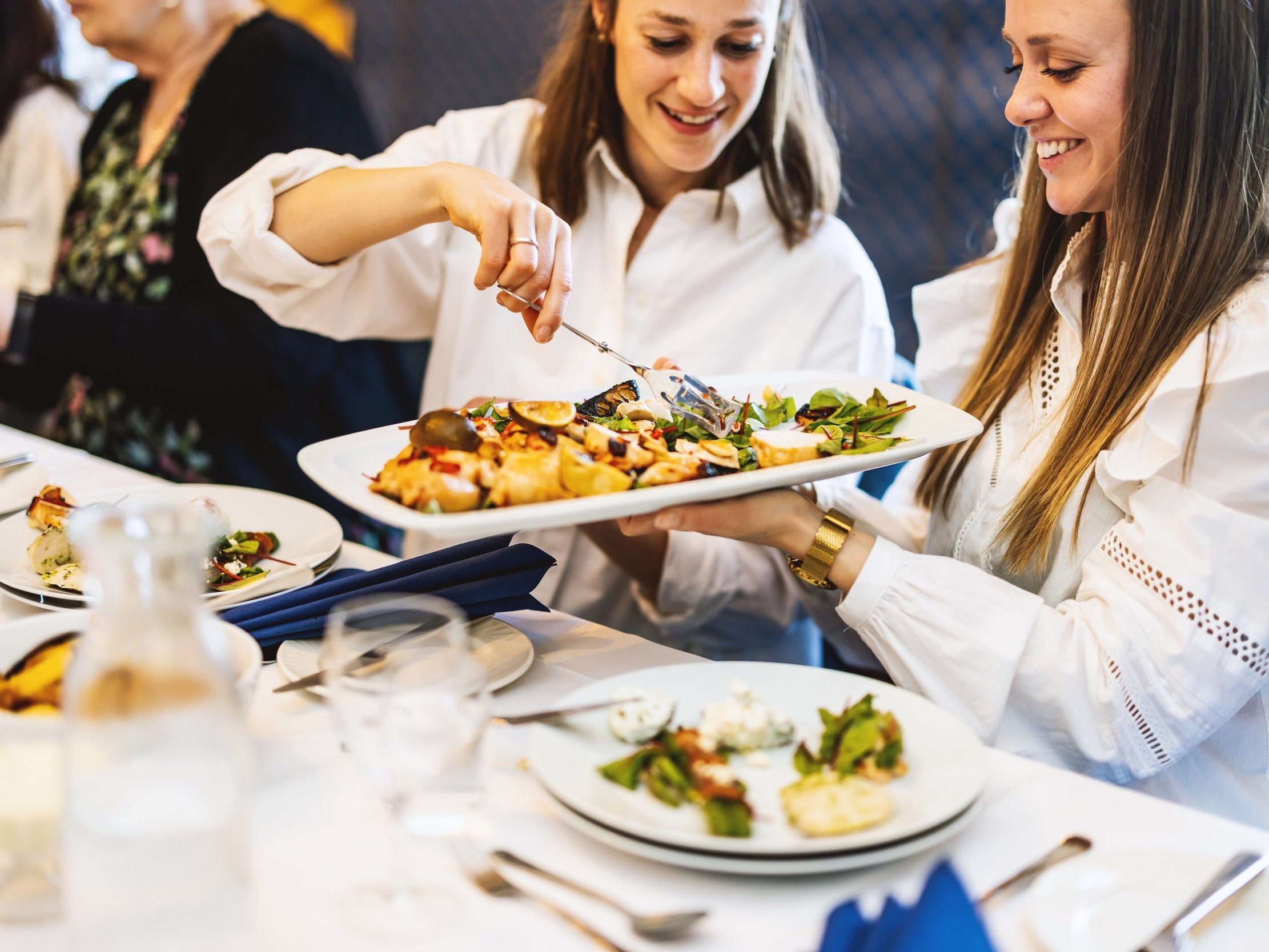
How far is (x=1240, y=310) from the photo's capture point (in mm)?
1419

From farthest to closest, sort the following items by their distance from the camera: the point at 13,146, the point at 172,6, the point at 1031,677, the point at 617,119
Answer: the point at 13,146, the point at 172,6, the point at 617,119, the point at 1031,677

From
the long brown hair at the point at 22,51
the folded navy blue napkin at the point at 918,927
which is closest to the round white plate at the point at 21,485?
the folded navy blue napkin at the point at 918,927

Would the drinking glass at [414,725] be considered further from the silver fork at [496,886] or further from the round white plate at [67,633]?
the round white plate at [67,633]

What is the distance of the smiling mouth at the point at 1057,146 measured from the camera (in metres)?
1.57

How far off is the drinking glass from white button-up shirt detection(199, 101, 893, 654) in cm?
135

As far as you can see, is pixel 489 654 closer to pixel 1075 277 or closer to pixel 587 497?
pixel 587 497

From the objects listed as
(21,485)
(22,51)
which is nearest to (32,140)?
(22,51)

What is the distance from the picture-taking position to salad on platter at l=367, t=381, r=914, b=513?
1.14 meters

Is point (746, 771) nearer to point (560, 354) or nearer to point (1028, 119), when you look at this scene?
point (1028, 119)

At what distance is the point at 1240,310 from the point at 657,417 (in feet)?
2.29

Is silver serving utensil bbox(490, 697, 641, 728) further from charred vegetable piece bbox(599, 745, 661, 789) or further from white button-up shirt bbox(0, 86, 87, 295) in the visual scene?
white button-up shirt bbox(0, 86, 87, 295)

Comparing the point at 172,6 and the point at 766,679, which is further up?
the point at 172,6

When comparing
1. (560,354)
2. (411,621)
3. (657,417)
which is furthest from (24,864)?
(560,354)

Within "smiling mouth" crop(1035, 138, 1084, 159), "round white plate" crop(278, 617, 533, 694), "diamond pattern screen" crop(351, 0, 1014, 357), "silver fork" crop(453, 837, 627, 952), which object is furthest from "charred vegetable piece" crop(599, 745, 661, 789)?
"diamond pattern screen" crop(351, 0, 1014, 357)
